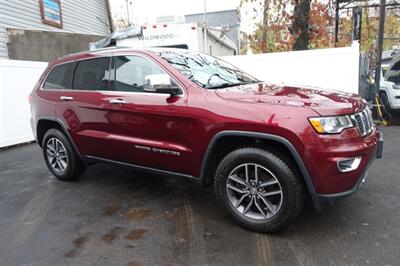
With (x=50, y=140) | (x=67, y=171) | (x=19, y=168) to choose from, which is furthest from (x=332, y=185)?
(x=19, y=168)

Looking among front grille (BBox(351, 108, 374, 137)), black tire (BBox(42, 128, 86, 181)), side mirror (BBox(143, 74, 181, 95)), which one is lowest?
black tire (BBox(42, 128, 86, 181))

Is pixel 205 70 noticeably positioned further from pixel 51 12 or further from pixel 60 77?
pixel 51 12

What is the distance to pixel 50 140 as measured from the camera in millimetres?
5184

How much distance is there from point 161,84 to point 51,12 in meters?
11.6

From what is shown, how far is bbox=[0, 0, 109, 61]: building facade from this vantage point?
1107 cm

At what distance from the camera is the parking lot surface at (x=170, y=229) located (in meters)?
3.02

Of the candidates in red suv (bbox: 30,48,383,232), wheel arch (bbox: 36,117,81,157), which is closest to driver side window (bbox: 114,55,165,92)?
red suv (bbox: 30,48,383,232)

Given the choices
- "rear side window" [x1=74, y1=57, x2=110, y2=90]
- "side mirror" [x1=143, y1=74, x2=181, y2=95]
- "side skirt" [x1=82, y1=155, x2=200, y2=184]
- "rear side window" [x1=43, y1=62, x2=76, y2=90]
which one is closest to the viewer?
"side mirror" [x1=143, y1=74, x2=181, y2=95]

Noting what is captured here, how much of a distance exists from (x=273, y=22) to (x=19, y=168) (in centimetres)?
1038

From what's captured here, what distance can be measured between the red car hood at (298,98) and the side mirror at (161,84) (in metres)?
0.45

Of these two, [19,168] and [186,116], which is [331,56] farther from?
[19,168]

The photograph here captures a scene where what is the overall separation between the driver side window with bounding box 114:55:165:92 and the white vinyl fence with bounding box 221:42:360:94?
4.49m

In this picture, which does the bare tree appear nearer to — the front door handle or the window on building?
the front door handle

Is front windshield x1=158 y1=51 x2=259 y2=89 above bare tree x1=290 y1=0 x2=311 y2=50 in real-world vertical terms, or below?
below
